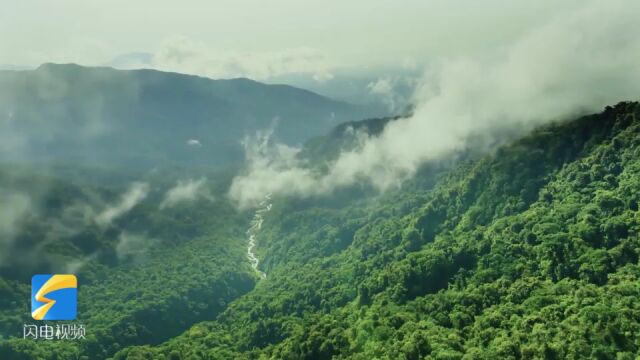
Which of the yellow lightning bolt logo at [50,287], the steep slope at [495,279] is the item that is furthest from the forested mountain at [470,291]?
the yellow lightning bolt logo at [50,287]

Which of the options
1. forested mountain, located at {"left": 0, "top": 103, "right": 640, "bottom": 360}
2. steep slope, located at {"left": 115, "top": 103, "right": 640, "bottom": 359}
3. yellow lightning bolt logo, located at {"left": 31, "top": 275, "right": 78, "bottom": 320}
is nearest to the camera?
steep slope, located at {"left": 115, "top": 103, "right": 640, "bottom": 359}

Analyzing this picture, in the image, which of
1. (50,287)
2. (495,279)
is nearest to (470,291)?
(495,279)

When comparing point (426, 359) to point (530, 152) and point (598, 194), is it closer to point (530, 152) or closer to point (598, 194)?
point (598, 194)

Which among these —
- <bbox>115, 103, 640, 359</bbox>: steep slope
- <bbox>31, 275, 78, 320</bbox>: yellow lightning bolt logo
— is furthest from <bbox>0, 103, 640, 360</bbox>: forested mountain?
<bbox>31, 275, 78, 320</bbox>: yellow lightning bolt logo

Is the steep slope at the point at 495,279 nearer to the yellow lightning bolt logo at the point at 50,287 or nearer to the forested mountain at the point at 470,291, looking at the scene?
the forested mountain at the point at 470,291

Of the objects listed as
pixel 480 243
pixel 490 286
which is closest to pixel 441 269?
pixel 480 243

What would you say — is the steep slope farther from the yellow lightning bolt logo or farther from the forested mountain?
the yellow lightning bolt logo
